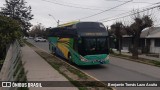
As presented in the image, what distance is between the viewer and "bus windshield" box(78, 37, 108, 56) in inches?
689

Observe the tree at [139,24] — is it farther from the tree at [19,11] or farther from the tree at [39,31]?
the tree at [39,31]

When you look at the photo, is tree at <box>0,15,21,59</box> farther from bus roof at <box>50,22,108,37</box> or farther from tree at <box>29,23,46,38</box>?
tree at <box>29,23,46,38</box>

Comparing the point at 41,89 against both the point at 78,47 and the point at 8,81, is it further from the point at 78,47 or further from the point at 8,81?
the point at 78,47

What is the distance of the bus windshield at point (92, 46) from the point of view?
17.5 m

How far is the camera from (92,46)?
17.6 m

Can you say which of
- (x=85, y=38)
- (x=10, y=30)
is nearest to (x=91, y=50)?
(x=85, y=38)

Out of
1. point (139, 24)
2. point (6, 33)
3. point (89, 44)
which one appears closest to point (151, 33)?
point (139, 24)

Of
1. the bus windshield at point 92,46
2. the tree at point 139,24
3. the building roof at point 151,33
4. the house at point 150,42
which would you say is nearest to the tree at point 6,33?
the bus windshield at point 92,46

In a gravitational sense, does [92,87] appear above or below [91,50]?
below

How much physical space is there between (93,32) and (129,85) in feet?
22.5

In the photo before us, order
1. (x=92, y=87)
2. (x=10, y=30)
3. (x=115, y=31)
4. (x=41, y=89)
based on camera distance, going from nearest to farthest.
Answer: (x=41, y=89), (x=92, y=87), (x=10, y=30), (x=115, y=31)

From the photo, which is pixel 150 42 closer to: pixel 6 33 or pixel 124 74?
pixel 124 74

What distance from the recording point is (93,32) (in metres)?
17.9

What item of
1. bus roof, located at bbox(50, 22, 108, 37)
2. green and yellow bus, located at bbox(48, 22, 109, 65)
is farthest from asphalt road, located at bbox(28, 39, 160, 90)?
bus roof, located at bbox(50, 22, 108, 37)
